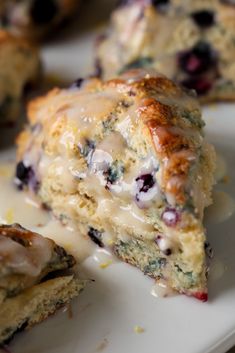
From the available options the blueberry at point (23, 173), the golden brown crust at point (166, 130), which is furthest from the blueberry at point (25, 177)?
the golden brown crust at point (166, 130)

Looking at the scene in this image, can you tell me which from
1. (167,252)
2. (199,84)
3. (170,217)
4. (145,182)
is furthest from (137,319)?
(199,84)

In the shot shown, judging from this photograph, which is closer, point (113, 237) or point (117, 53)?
point (113, 237)

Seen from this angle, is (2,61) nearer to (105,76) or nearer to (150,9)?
(105,76)

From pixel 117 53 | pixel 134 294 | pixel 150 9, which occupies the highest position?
pixel 150 9

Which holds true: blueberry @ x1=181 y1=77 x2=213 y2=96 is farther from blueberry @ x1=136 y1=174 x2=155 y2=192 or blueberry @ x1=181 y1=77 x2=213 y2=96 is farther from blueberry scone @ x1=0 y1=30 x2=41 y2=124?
blueberry @ x1=136 y1=174 x2=155 y2=192

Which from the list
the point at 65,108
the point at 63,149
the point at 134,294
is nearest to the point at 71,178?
the point at 63,149

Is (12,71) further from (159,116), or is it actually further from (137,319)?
(137,319)
